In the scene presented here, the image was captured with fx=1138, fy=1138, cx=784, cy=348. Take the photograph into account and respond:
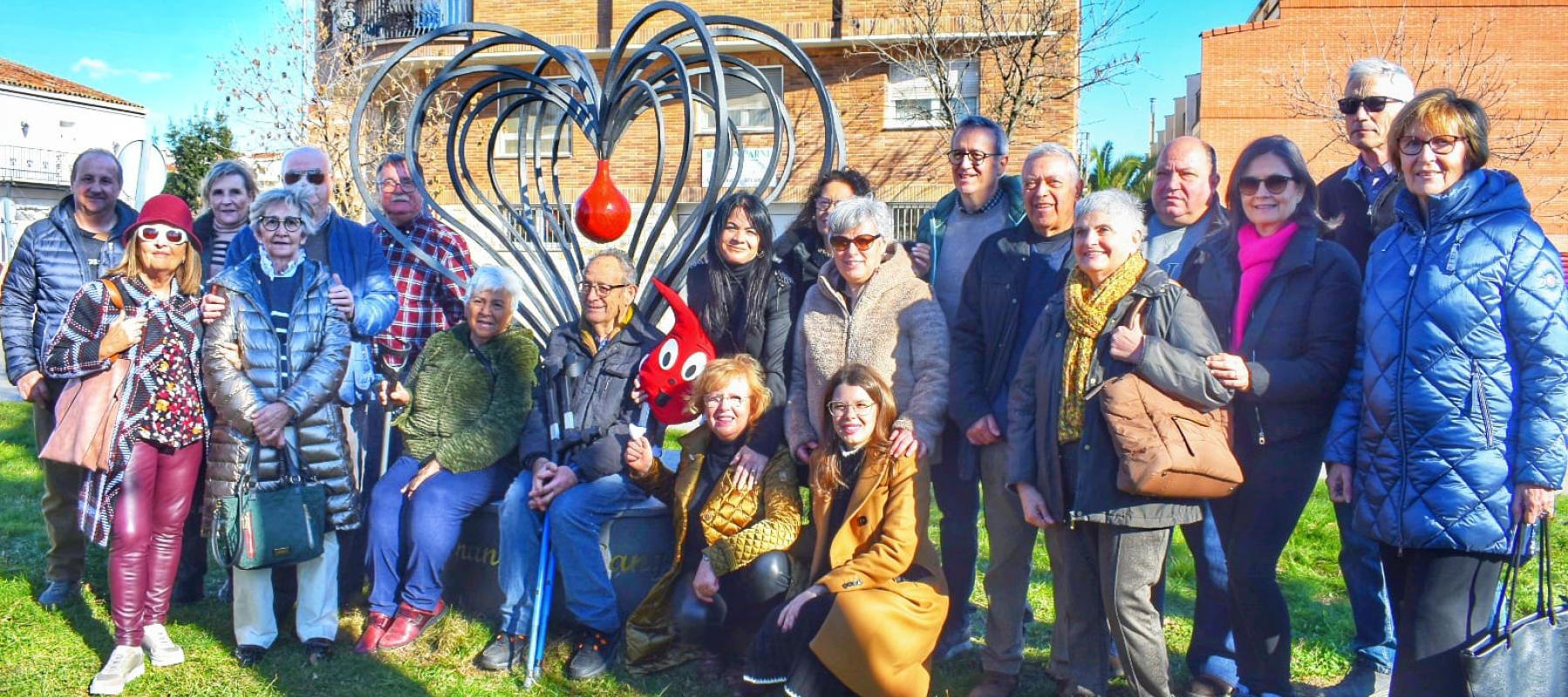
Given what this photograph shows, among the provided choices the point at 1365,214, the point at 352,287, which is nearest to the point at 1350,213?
the point at 1365,214

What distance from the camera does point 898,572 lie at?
360 centimetres

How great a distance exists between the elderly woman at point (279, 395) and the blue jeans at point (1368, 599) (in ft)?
11.9

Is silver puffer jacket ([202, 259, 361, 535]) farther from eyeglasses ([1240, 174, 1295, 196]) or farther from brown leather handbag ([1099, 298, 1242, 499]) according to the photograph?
eyeglasses ([1240, 174, 1295, 196])

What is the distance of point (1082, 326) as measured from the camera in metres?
3.30

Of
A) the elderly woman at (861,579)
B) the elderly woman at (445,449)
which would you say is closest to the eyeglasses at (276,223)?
the elderly woman at (445,449)

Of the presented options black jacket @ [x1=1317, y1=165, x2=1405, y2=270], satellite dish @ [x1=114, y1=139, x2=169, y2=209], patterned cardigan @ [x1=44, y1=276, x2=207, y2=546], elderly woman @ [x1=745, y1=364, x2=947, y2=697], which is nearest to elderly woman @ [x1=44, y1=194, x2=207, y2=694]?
patterned cardigan @ [x1=44, y1=276, x2=207, y2=546]

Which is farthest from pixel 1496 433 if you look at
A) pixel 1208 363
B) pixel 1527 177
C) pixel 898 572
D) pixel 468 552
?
pixel 1527 177

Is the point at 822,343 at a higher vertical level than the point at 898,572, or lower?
higher

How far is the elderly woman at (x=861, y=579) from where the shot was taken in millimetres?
3451

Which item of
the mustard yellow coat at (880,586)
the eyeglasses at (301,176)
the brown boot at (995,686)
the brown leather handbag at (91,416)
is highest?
the eyeglasses at (301,176)

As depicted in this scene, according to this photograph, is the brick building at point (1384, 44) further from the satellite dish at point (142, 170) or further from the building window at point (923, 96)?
the satellite dish at point (142, 170)

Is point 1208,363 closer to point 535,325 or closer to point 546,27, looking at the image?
point 535,325

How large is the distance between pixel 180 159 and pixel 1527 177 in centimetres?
2904

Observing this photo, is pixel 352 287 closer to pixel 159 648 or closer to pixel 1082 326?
pixel 159 648
